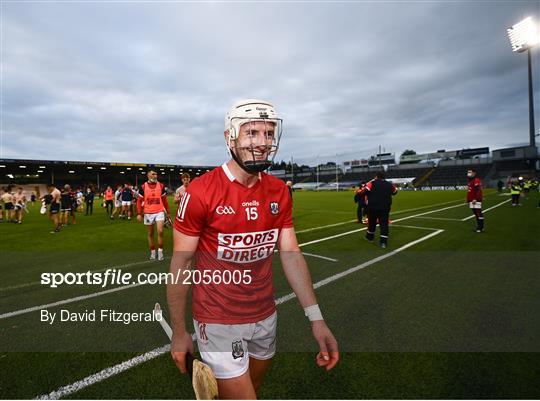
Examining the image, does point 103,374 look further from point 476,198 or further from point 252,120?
point 476,198

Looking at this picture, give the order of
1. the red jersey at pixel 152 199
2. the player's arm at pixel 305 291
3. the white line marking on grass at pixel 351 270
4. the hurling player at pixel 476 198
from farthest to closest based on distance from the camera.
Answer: the hurling player at pixel 476 198 < the red jersey at pixel 152 199 < the white line marking on grass at pixel 351 270 < the player's arm at pixel 305 291

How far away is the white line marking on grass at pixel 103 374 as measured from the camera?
2.63m

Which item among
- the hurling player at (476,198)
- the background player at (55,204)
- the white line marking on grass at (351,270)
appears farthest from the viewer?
the background player at (55,204)

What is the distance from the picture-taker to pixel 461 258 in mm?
7117

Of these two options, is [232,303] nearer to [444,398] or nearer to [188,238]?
[188,238]

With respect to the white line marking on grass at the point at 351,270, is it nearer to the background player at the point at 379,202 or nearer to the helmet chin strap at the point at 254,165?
the background player at the point at 379,202

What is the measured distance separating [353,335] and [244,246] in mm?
2514

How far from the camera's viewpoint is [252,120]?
71.5 inches

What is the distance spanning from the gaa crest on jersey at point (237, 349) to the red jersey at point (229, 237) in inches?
4.9

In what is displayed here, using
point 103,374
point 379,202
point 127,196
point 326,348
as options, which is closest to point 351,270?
point 379,202

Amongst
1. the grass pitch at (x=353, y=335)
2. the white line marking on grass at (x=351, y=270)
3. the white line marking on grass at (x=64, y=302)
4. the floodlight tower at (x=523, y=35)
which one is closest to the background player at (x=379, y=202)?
the white line marking on grass at (x=351, y=270)

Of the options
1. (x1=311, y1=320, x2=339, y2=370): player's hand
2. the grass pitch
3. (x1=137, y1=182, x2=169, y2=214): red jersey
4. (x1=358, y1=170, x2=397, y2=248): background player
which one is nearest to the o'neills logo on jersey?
(x1=311, y1=320, x2=339, y2=370): player's hand

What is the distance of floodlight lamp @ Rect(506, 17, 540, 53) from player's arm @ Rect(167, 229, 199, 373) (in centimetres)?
4776

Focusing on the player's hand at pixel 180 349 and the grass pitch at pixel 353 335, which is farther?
the grass pitch at pixel 353 335
